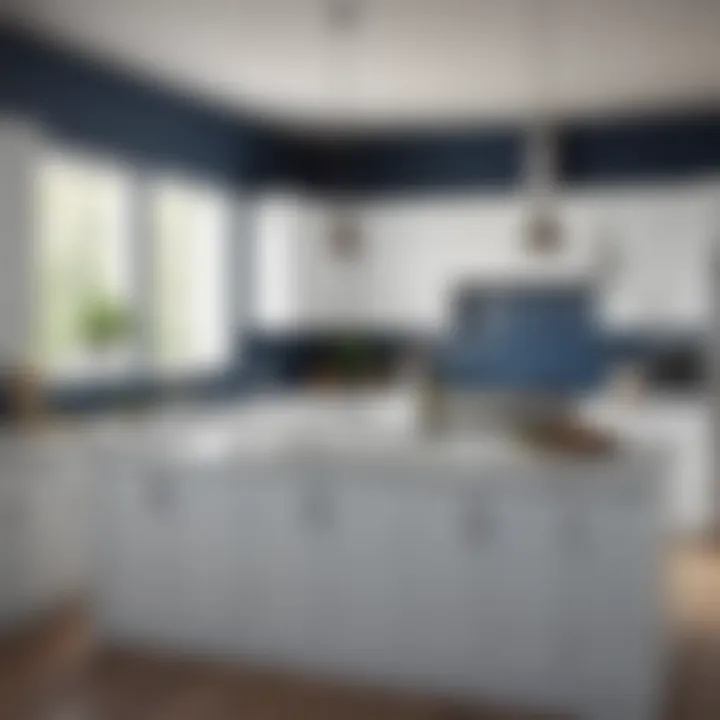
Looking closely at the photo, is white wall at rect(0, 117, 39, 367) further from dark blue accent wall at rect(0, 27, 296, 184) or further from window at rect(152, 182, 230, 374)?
window at rect(152, 182, 230, 374)

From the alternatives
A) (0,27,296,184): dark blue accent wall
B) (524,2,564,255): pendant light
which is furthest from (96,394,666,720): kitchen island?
(0,27,296,184): dark blue accent wall

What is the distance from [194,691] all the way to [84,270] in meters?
2.84

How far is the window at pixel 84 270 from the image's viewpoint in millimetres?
5766

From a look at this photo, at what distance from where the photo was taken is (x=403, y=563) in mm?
4012

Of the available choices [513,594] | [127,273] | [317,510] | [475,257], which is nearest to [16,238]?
[127,273]

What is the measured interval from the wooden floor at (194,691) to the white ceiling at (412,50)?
2925mm

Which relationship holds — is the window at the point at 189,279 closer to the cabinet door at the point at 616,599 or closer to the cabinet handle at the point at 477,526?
the cabinet handle at the point at 477,526

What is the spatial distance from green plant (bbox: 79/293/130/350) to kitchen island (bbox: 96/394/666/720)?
4.58 ft

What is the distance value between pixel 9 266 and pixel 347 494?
2.00 m

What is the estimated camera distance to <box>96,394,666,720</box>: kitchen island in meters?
3.72

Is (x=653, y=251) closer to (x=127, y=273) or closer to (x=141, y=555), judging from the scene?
(x=127, y=273)

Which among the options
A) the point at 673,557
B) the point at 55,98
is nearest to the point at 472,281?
the point at 673,557

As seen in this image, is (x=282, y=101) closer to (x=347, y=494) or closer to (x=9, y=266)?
(x=9, y=266)

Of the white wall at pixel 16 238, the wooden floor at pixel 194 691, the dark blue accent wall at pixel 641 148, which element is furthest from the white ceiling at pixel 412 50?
the wooden floor at pixel 194 691
